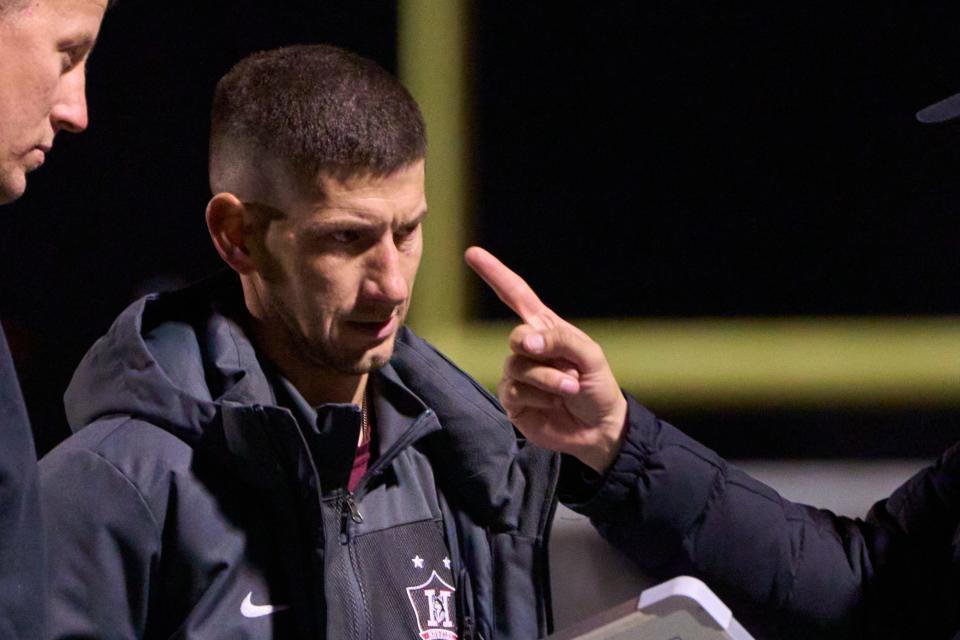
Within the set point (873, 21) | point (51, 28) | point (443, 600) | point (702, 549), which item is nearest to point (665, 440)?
point (702, 549)

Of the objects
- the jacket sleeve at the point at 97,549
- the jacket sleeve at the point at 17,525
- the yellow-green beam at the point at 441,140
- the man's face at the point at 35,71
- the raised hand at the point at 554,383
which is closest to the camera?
the jacket sleeve at the point at 17,525

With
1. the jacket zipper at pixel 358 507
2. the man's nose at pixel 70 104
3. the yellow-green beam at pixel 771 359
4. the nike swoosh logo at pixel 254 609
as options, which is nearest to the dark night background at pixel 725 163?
the yellow-green beam at pixel 771 359

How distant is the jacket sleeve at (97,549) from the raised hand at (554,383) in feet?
1.27

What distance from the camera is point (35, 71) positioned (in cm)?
116

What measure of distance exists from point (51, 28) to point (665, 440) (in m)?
0.78

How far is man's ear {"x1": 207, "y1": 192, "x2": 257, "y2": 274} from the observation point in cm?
159

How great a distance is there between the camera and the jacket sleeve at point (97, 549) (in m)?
1.33

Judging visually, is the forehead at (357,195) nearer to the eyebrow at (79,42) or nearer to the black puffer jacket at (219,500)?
the black puffer jacket at (219,500)

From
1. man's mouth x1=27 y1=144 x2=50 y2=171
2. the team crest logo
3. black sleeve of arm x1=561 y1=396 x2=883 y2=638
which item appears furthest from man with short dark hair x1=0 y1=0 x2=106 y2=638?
black sleeve of arm x1=561 y1=396 x2=883 y2=638

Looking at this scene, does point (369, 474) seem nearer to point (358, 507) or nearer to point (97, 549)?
point (358, 507)

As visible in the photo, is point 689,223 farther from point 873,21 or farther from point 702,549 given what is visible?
point 702,549

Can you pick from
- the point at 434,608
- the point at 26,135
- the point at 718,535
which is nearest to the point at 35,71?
the point at 26,135

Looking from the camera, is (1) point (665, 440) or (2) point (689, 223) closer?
(1) point (665, 440)

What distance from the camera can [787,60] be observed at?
242 centimetres
